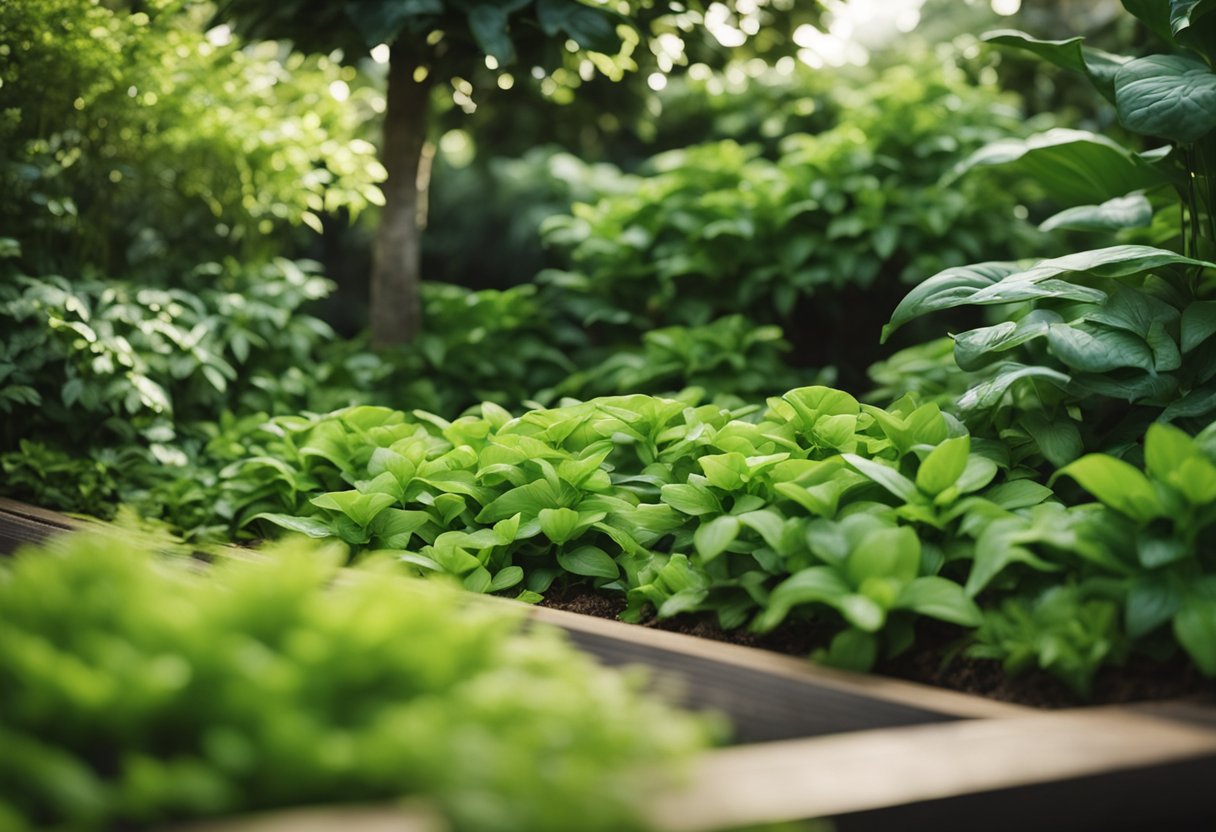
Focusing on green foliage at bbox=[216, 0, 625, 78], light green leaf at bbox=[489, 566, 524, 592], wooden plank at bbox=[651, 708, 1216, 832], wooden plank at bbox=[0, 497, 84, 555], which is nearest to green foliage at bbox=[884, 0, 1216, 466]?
wooden plank at bbox=[651, 708, 1216, 832]

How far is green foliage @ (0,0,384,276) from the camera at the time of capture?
235 centimetres

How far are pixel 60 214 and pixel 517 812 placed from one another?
8.05ft

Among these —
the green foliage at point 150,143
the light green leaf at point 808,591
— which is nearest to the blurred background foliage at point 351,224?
the green foliage at point 150,143

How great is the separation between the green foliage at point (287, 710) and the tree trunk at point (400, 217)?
2144 mm

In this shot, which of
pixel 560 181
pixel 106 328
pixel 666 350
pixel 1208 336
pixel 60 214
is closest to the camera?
pixel 1208 336

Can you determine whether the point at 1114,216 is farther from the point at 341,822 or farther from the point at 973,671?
the point at 341,822

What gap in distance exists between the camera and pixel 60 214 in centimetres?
248

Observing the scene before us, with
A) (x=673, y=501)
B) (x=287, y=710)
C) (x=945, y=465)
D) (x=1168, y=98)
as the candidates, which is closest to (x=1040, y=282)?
(x=1168, y=98)

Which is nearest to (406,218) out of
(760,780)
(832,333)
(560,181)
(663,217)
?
(663,217)

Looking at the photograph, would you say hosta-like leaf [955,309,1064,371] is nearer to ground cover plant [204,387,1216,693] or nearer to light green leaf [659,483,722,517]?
ground cover plant [204,387,1216,693]

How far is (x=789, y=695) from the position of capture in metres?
1.12

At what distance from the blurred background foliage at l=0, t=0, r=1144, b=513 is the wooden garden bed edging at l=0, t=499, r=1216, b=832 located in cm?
122

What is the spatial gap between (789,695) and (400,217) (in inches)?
93.0

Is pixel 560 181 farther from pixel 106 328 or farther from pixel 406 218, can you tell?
pixel 106 328
